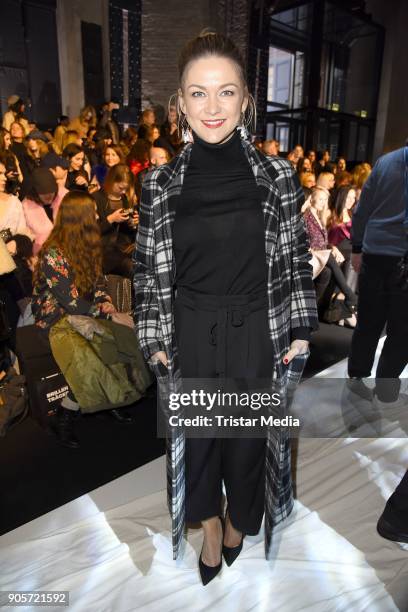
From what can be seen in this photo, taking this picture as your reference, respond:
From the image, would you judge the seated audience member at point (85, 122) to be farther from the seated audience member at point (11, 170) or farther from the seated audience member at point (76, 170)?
the seated audience member at point (11, 170)

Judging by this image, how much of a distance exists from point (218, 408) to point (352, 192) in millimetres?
3818

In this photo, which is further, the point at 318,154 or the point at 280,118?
the point at 280,118

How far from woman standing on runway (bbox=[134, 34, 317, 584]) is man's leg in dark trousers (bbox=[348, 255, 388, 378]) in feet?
4.37

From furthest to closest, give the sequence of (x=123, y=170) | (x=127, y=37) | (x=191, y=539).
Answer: (x=127, y=37) → (x=123, y=170) → (x=191, y=539)

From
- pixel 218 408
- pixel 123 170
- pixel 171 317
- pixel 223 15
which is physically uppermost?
pixel 223 15

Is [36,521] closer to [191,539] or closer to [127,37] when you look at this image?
[191,539]

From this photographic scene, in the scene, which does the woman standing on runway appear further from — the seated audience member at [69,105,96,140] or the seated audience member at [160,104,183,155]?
the seated audience member at [69,105,96,140]

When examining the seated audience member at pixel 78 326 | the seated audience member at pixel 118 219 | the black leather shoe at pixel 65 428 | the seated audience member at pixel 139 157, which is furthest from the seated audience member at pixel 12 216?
the seated audience member at pixel 139 157

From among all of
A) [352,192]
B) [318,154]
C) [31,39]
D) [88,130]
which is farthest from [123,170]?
[318,154]

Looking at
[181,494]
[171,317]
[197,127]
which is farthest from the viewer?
[181,494]

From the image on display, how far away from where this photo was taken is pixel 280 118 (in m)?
14.0

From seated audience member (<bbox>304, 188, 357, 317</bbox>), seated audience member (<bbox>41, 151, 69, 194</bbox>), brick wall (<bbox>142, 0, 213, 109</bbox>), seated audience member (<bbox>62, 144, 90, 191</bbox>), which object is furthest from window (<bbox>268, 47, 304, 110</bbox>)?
seated audience member (<bbox>41, 151, 69, 194</bbox>)

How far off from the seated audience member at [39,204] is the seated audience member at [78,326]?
139 centimetres

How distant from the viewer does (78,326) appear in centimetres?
258
